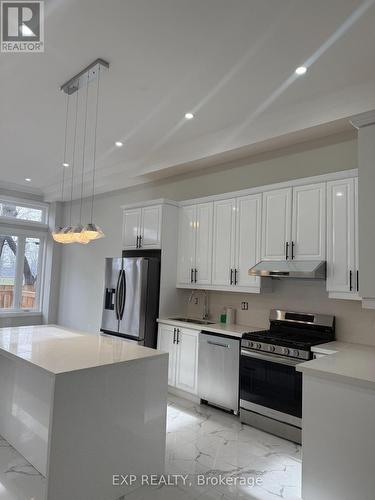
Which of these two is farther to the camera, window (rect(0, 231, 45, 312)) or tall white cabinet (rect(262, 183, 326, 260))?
window (rect(0, 231, 45, 312))

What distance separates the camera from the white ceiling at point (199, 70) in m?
2.28

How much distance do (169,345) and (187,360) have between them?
0.34 metres

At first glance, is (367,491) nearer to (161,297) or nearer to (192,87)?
(161,297)

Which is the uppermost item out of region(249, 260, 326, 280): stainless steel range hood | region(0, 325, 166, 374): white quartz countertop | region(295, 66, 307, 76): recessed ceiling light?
region(295, 66, 307, 76): recessed ceiling light

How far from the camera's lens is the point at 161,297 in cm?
449

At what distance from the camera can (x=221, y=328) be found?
3.81 meters

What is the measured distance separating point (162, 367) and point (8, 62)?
2.79 m

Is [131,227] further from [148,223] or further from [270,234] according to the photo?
[270,234]

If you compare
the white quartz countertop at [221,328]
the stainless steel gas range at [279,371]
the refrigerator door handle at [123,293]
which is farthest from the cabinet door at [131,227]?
the stainless steel gas range at [279,371]

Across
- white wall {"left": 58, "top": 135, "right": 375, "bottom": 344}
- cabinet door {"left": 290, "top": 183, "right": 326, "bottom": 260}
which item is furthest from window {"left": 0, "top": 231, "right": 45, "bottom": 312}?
cabinet door {"left": 290, "top": 183, "right": 326, "bottom": 260}

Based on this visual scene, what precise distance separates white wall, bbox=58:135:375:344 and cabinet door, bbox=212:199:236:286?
0.39 meters

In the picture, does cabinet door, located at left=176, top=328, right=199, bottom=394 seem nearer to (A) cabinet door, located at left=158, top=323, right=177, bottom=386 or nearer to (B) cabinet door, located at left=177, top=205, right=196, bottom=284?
(A) cabinet door, located at left=158, top=323, right=177, bottom=386

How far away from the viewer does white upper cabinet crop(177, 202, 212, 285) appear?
4312mm

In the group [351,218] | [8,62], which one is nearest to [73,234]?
[8,62]
